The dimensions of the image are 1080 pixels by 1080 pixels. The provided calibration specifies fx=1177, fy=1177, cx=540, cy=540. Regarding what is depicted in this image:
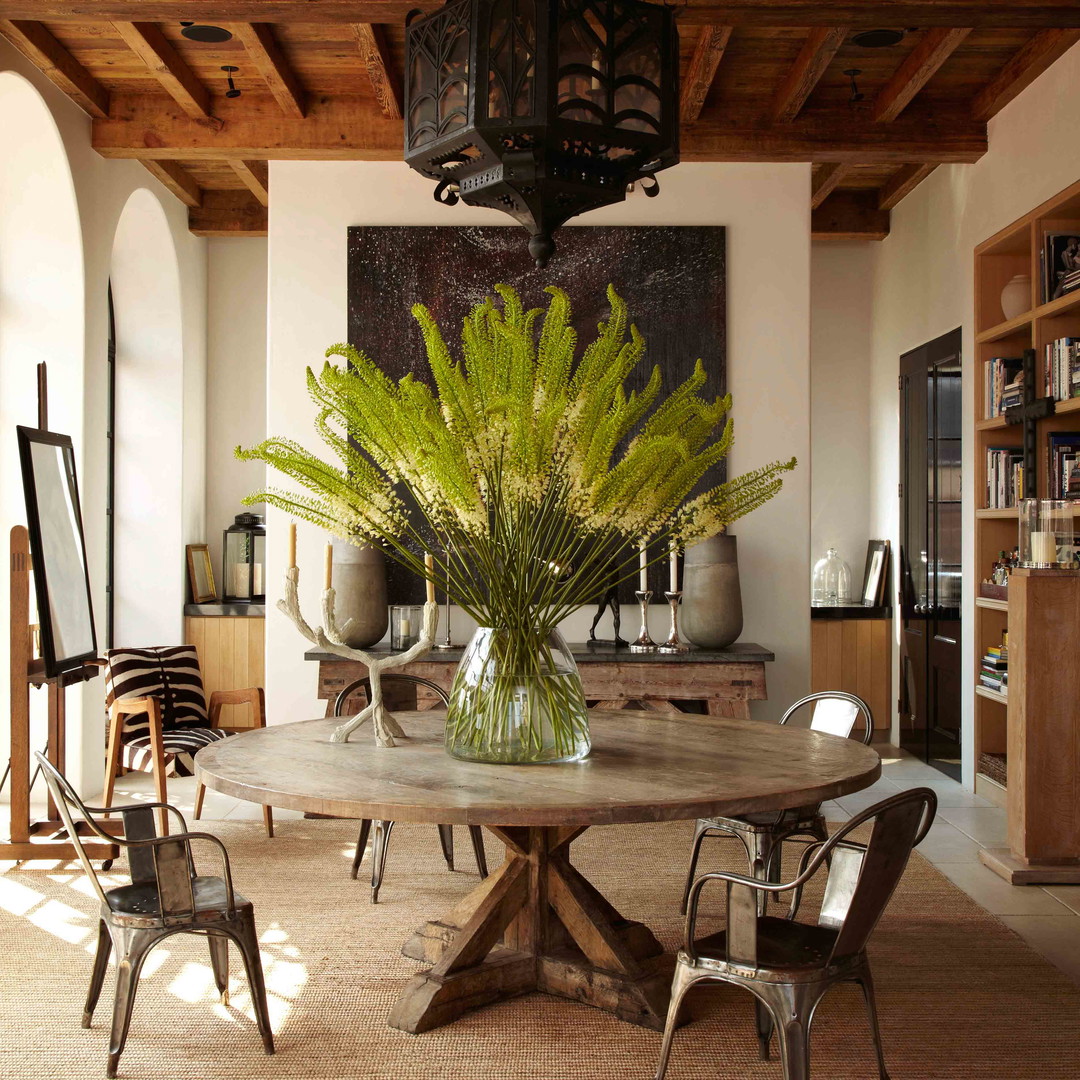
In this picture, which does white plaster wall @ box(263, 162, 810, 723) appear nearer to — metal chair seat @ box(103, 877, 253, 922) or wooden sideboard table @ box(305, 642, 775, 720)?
wooden sideboard table @ box(305, 642, 775, 720)

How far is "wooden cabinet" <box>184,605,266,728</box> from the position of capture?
23.1 ft

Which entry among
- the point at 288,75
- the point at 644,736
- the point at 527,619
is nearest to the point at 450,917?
the point at 644,736

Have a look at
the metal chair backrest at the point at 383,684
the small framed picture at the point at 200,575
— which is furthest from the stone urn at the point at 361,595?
the small framed picture at the point at 200,575

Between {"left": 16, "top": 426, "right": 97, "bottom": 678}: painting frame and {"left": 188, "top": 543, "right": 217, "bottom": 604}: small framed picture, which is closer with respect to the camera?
{"left": 16, "top": 426, "right": 97, "bottom": 678}: painting frame

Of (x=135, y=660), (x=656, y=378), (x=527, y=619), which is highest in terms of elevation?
(x=656, y=378)

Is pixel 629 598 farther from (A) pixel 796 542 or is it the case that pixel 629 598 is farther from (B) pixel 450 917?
(B) pixel 450 917

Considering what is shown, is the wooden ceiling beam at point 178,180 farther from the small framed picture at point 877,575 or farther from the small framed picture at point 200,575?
the small framed picture at point 877,575

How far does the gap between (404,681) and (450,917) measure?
1.16 meters

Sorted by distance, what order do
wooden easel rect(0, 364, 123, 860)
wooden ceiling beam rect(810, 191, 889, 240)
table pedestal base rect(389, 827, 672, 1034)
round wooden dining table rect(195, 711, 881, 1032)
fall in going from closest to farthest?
round wooden dining table rect(195, 711, 881, 1032) < table pedestal base rect(389, 827, 672, 1034) < wooden easel rect(0, 364, 123, 860) < wooden ceiling beam rect(810, 191, 889, 240)

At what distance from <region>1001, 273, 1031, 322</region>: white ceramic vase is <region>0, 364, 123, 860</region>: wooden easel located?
4.24m

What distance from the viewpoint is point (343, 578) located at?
525cm

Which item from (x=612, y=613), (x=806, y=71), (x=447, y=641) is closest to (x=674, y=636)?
(x=612, y=613)

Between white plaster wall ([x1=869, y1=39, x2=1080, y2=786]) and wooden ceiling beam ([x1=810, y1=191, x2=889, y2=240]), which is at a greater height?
wooden ceiling beam ([x1=810, y1=191, x2=889, y2=240])

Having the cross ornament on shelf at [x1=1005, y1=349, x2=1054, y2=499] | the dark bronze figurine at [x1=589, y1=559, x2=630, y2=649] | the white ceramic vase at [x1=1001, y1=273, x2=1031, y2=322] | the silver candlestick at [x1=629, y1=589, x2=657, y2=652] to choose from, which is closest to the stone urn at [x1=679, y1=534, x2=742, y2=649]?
the silver candlestick at [x1=629, y1=589, x2=657, y2=652]
